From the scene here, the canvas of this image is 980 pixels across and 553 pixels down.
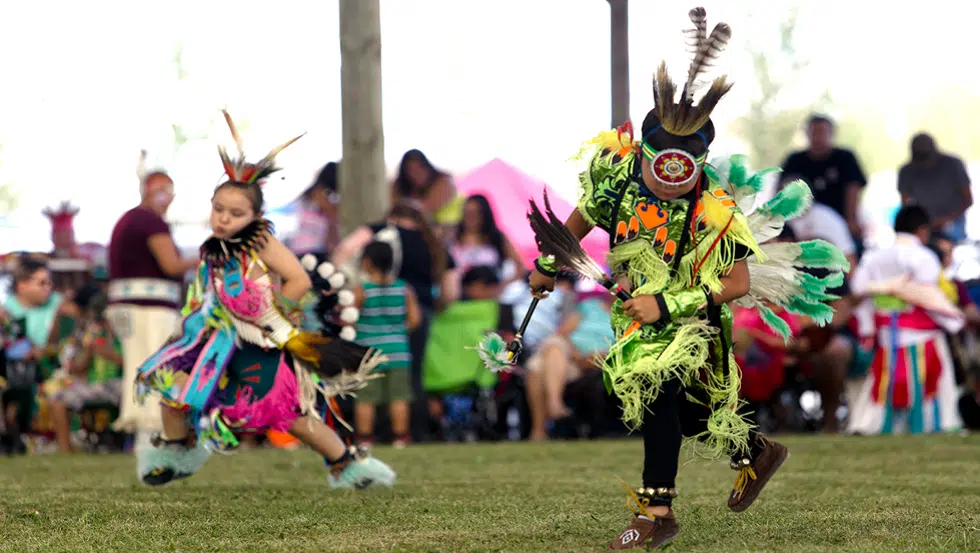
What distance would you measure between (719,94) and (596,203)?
56 cm

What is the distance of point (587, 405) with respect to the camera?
11820 millimetres

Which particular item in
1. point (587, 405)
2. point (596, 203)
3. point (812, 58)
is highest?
point (812, 58)

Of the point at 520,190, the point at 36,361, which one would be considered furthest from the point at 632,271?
the point at 520,190

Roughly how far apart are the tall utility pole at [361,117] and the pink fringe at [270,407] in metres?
5.50

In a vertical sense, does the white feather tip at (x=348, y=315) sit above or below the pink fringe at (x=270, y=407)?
above

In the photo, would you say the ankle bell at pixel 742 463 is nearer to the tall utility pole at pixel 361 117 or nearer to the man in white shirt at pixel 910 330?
the man in white shirt at pixel 910 330

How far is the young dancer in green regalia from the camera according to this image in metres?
4.57

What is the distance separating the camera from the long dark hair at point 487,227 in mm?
11641

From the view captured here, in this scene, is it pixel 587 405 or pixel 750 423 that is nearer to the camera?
pixel 750 423

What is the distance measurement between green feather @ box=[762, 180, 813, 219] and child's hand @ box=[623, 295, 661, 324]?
2.48 ft

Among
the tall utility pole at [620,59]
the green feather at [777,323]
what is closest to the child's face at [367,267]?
the tall utility pole at [620,59]

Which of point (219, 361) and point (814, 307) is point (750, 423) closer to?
point (814, 307)

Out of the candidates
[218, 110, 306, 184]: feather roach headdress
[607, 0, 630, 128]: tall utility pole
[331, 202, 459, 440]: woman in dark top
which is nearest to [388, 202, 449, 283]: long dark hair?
[331, 202, 459, 440]: woman in dark top

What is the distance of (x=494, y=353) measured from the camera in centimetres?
496
